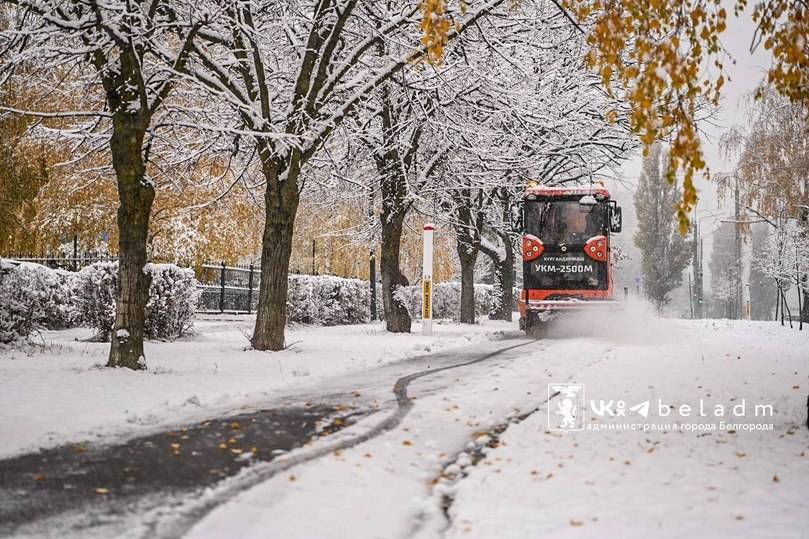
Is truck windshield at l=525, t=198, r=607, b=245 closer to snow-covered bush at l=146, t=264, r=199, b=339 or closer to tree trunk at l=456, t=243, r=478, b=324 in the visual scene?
tree trunk at l=456, t=243, r=478, b=324

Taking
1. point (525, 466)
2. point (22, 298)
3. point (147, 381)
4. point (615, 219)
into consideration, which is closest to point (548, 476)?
point (525, 466)

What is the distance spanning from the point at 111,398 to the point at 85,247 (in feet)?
71.9

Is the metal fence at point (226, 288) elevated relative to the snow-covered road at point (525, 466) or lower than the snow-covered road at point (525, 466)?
elevated

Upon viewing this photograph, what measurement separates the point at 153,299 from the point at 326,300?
29.4 feet

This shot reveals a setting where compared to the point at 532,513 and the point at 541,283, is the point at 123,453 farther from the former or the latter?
the point at 541,283

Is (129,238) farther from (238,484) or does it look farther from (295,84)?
(238,484)

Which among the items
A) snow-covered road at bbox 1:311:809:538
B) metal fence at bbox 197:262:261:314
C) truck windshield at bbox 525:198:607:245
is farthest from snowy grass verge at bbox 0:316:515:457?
metal fence at bbox 197:262:261:314

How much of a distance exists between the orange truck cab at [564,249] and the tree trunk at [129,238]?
11.4 metres

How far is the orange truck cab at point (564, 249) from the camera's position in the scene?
19016 mm

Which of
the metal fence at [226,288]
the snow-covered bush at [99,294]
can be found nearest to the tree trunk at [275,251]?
the snow-covered bush at [99,294]

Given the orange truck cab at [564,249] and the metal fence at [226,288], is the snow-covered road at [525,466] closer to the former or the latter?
the orange truck cab at [564,249]

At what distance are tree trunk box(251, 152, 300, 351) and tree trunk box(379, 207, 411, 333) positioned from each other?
241 inches

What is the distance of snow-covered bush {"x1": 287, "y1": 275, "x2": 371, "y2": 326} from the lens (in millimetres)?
21984

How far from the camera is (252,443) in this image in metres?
5.84
